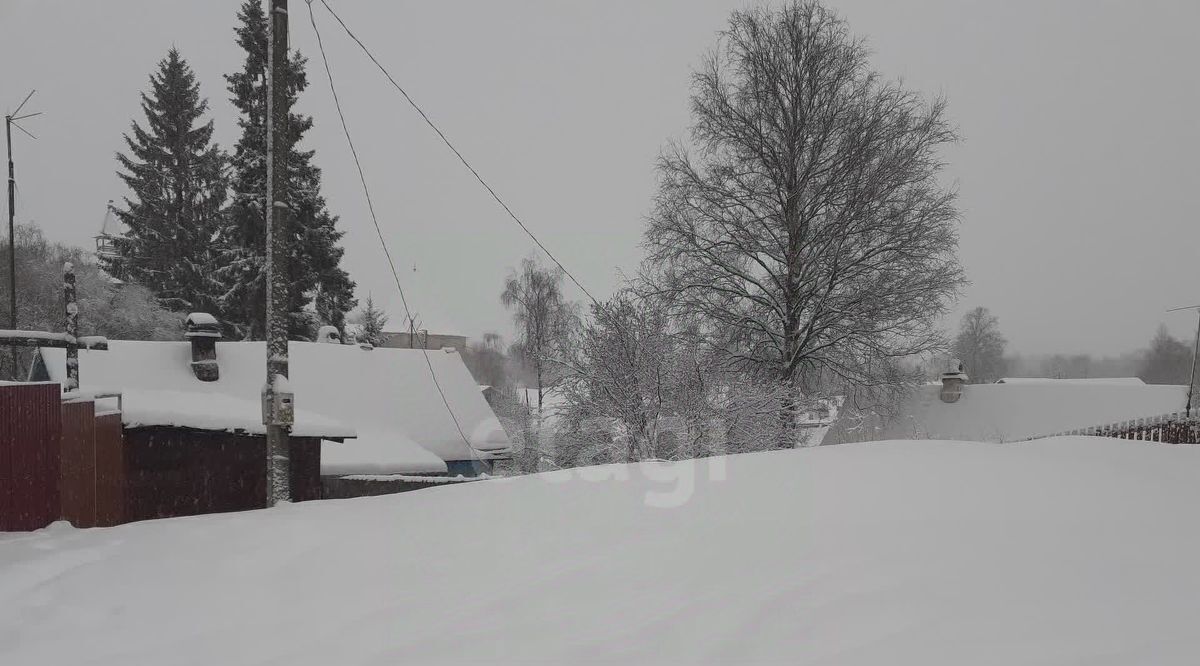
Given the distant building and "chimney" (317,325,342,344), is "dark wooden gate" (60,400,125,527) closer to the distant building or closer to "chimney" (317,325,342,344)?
"chimney" (317,325,342,344)

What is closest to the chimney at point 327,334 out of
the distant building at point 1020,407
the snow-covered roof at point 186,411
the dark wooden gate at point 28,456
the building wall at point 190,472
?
the building wall at point 190,472

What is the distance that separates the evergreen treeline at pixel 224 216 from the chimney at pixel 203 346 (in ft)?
20.1

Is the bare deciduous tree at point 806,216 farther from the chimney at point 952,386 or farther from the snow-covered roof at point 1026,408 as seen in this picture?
the chimney at point 952,386

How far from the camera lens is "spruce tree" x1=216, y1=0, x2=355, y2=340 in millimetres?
24031

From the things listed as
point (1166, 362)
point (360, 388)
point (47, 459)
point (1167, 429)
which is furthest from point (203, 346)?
point (1166, 362)

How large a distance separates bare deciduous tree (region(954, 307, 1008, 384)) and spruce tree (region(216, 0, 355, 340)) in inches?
2724

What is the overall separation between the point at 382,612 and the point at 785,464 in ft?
11.3

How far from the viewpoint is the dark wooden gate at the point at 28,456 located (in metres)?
5.55

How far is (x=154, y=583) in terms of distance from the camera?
3.91m

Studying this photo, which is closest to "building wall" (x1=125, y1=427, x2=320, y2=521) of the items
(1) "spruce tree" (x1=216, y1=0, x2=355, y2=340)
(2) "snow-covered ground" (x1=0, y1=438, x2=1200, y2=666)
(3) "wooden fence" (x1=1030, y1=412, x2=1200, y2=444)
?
(2) "snow-covered ground" (x1=0, y1=438, x2=1200, y2=666)

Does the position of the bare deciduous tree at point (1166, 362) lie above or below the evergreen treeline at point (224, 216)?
below

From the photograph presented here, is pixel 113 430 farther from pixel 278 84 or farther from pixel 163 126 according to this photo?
pixel 163 126

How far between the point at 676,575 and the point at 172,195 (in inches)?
1406

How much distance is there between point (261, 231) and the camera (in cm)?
2420
